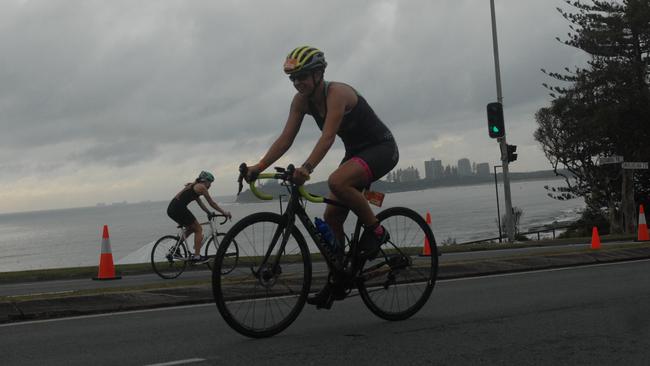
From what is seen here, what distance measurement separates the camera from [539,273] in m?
9.20

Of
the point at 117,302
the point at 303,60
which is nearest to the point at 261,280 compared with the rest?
the point at 303,60

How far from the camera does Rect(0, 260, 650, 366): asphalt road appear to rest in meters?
4.40

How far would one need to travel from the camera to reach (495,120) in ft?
72.5

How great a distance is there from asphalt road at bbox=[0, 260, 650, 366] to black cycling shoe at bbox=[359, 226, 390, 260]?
527 millimetres

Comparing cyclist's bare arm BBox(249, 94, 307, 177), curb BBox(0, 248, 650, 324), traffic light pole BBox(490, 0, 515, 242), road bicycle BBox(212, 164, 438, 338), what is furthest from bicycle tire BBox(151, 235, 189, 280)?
traffic light pole BBox(490, 0, 515, 242)

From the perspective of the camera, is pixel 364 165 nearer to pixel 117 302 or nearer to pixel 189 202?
pixel 117 302

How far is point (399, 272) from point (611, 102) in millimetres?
41712

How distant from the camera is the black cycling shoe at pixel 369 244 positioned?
216 inches

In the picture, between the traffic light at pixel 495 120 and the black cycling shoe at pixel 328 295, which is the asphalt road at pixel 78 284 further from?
the traffic light at pixel 495 120

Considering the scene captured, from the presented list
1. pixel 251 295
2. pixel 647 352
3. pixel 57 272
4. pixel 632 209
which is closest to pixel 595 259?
pixel 647 352

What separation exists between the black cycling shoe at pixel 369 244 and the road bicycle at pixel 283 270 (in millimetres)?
33

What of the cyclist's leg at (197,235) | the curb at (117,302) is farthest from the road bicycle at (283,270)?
the cyclist's leg at (197,235)

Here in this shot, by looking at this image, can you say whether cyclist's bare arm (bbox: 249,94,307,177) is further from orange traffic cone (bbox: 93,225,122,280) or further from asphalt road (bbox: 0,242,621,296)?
orange traffic cone (bbox: 93,225,122,280)

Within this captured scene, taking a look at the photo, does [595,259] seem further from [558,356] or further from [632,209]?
[632,209]
